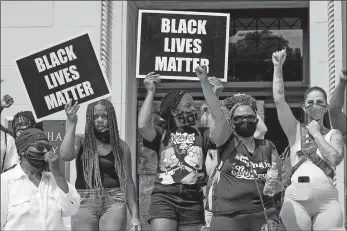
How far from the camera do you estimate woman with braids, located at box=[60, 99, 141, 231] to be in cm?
689

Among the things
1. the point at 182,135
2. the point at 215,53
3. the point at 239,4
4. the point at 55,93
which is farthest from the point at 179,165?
the point at 239,4

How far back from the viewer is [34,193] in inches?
233

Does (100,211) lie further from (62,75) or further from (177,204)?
(62,75)

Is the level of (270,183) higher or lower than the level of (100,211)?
higher

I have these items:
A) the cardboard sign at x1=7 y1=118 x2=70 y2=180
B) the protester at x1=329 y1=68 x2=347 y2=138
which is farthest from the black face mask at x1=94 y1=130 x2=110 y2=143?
the cardboard sign at x1=7 y1=118 x2=70 y2=180

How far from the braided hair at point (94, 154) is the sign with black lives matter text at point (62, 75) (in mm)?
653

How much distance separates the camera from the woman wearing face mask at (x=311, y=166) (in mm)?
6609

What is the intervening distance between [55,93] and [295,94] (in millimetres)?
3921

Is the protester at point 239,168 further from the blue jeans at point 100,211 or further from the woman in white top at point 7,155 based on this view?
the woman in white top at point 7,155

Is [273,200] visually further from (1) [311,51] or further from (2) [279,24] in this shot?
(2) [279,24]

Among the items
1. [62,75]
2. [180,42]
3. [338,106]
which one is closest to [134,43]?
[62,75]

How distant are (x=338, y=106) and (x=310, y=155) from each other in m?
0.53

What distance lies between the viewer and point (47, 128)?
398 inches

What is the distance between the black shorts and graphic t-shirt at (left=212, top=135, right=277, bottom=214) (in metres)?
0.25
